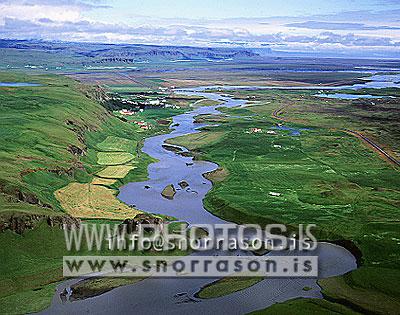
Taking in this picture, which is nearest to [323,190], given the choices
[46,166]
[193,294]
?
[193,294]

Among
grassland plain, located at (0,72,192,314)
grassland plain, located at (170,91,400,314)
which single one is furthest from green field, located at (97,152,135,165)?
grassland plain, located at (170,91,400,314)

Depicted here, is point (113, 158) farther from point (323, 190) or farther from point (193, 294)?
point (193, 294)

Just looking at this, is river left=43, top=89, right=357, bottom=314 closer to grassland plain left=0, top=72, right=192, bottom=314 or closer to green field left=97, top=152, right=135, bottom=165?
grassland plain left=0, top=72, right=192, bottom=314

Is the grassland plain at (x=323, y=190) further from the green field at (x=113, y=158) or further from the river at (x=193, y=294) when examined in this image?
the green field at (x=113, y=158)

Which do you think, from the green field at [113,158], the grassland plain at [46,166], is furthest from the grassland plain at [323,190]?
the grassland plain at [46,166]

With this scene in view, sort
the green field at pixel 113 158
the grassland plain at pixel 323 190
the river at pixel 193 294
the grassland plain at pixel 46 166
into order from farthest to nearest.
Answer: the green field at pixel 113 158 → the grassland plain at pixel 46 166 → the grassland plain at pixel 323 190 → the river at pixel 193 294

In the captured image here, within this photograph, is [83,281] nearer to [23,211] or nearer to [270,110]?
[23,211]
